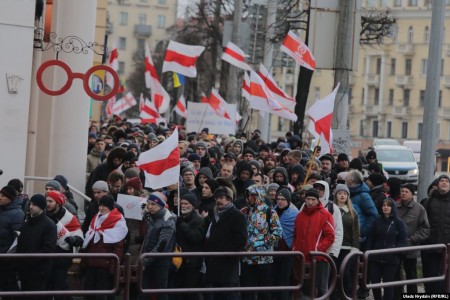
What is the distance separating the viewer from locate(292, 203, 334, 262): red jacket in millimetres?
14711

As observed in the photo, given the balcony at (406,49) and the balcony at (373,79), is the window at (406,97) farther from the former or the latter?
the balcony at (406,49)

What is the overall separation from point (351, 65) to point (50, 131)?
5829mm

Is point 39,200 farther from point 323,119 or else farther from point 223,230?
point 323,119

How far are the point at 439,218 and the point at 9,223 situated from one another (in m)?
5.44

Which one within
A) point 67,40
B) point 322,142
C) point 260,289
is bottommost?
point 260,289

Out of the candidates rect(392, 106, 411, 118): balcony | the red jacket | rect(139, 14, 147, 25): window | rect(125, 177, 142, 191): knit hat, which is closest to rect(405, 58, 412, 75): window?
rect(392, 106, 411, 118): balcony

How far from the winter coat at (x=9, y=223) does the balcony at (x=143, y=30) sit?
14012 centimetres

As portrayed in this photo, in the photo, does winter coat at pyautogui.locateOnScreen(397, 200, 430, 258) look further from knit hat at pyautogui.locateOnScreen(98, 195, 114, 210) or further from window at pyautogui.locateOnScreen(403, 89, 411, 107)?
window at pyautogui.locateOnScreen(403, 89, 411, 107)

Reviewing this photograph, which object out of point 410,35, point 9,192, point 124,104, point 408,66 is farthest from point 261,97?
point 408,66

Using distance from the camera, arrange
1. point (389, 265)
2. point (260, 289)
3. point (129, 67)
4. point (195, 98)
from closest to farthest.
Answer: point (260, 289)
point (389, 265)
point (195, 98)
point (129, 67)

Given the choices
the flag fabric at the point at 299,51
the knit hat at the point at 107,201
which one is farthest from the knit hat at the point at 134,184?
the flag fabric at the point at 299,51

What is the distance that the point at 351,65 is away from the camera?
2473cm

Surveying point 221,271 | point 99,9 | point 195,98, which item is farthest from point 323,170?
point 195,98

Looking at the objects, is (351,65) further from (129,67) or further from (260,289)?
(129,67)
